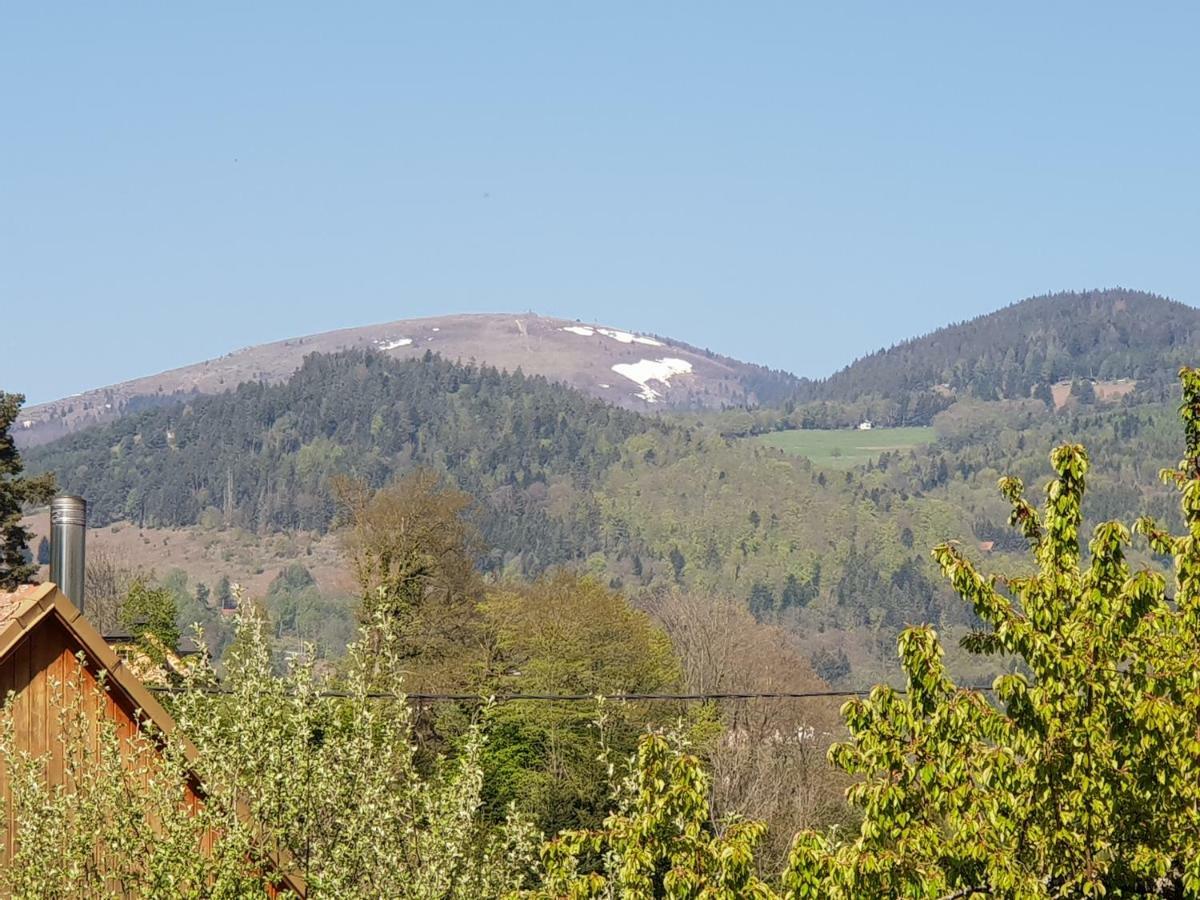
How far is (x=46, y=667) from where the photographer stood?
50.0 feet

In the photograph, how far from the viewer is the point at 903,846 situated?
11.9 metres

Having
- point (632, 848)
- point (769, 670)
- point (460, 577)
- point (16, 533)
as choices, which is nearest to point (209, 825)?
point (632, 848)

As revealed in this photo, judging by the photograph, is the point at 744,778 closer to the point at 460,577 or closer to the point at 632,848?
the point at 460,577

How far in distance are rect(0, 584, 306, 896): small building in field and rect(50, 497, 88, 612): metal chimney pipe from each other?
10.7ft

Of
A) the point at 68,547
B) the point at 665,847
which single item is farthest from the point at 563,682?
the point at 665,847

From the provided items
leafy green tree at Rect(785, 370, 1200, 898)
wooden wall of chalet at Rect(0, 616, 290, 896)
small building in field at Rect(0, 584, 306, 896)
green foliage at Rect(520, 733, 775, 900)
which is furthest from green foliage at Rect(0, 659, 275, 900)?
leafy green tree at Rect(785, 370, 1200, 898)

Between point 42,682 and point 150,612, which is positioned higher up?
point 42,682

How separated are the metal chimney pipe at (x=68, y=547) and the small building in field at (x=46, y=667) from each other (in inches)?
128

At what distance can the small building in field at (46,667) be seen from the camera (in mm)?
14719

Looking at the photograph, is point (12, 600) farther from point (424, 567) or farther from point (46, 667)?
point (424, 567)

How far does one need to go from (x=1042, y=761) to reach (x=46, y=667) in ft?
27.2

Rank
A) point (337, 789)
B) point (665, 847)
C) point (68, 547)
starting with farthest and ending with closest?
point (68, 547), point (665, 847), point (337, 789)

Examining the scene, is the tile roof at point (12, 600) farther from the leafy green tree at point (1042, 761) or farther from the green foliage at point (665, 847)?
the leafy green tree at point (1042, 761)

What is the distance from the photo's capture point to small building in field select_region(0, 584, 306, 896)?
14.7 m
